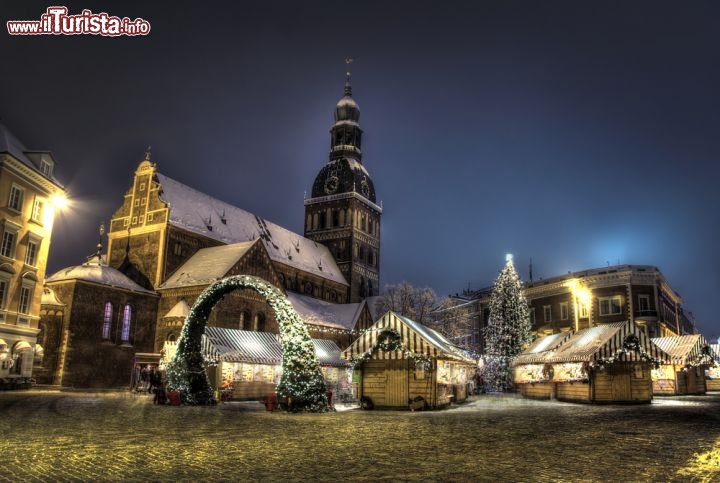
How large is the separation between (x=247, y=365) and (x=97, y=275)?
17.0 m

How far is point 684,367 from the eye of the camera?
128 ft

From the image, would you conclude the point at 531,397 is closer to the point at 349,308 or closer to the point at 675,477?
the point at 349,308

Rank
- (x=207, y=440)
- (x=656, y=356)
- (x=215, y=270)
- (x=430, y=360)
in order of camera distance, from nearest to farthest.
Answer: (x=207, y=440) < (x=430, y=360) < (x=656, y=356) < (x=215, y=270)

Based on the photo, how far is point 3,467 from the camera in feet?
29.0

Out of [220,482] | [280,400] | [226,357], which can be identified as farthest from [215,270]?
[220,482]

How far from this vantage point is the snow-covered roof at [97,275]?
136ft

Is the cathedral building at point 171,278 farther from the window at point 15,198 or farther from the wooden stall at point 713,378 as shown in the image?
the wooden stall at point 713,378

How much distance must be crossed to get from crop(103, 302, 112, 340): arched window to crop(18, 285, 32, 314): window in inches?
325

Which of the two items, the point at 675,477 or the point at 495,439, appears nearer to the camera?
the point at 675,477

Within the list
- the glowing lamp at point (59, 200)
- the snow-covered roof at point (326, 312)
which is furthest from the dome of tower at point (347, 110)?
the glowing lamp at point (59, 200)

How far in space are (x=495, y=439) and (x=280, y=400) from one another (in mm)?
10787

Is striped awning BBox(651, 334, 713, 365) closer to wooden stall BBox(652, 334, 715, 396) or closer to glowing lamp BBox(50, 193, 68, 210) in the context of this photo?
wooden stall BBox(652, 334, 715, 396)

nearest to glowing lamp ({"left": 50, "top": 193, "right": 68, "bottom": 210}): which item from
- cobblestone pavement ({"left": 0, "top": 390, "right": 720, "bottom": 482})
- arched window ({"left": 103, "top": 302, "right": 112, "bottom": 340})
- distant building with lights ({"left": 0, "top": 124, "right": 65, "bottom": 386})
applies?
distant building with lights ({"left": 0, "top": 124, "right": 65, "bottom": 386})

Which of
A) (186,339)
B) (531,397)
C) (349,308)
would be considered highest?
(349,308)
